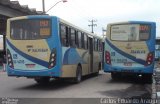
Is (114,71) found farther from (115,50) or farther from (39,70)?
(39,70)

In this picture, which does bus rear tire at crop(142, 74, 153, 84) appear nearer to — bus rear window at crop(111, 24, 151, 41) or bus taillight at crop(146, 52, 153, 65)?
bus taillight at crop(146, 52, 153, 65)

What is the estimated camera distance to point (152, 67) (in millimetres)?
18781

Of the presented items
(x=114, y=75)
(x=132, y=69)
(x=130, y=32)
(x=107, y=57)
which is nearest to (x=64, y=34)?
(x=107, y=57)

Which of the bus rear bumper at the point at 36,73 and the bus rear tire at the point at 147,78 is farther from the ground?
the bus rear bumper at the point at 36,73

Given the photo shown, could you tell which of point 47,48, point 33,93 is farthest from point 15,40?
point 33,93

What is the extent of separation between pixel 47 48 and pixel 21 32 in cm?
138

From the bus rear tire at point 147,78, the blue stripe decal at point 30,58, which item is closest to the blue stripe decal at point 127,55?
the bus rear tire at point 147,78

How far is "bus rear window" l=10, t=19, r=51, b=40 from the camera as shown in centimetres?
1563

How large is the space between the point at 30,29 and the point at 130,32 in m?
5.48

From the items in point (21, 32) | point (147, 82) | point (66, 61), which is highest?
point (21, 32)

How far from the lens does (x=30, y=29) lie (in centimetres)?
1591

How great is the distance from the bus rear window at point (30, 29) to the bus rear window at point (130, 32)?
4840 mm

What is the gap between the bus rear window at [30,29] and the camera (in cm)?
1563

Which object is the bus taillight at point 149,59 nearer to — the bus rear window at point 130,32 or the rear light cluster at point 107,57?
the bus rear window at point 130,32
